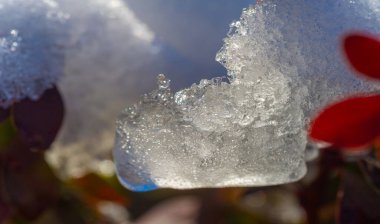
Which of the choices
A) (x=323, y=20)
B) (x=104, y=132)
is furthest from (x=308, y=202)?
(x=323, y=20)

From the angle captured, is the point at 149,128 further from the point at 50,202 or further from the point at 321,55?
the point at 50,202

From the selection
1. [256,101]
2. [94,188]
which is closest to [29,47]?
[256,101]

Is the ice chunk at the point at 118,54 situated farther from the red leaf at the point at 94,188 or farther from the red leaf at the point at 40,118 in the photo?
the red leaf at the point at 94,188

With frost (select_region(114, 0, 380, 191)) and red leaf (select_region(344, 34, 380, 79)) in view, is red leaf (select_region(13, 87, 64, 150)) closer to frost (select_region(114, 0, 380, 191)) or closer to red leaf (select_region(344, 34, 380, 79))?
frost (select_region(114, 0, 380, 191))

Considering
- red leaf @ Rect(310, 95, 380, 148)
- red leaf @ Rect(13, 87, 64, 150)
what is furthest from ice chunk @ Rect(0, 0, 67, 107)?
red leaf @ Rect(310, 95, 380, 148)

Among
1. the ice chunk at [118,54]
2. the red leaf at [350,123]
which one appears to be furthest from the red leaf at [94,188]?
the red leaf at [350,123]
